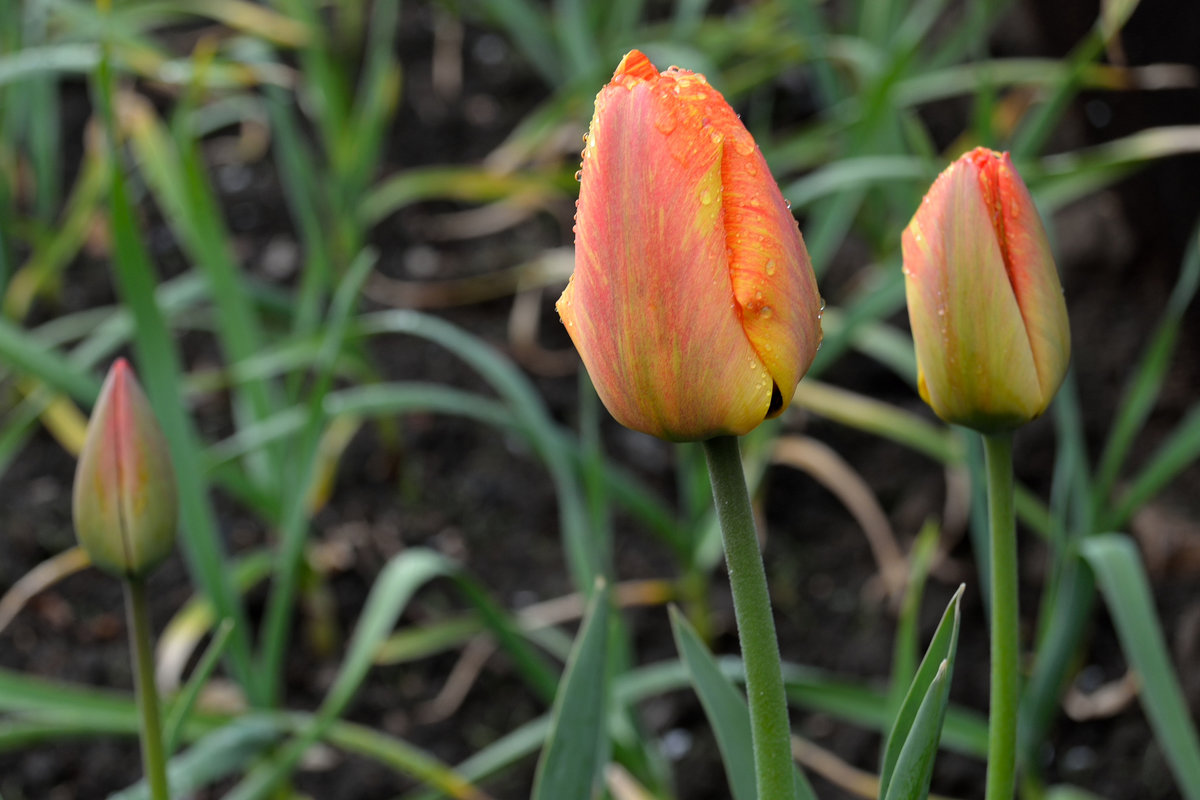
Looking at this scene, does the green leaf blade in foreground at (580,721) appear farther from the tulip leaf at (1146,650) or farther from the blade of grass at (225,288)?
the blade of grass at (225,288)

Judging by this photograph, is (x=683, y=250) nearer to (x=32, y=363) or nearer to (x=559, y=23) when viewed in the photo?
(x=32, y=363)

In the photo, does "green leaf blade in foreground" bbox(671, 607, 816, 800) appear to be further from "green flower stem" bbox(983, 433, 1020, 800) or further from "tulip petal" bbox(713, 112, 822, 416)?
"tulip petal" bbox(713, 112, 822, 416)

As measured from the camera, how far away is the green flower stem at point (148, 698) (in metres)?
0.57

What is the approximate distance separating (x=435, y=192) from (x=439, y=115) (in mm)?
406

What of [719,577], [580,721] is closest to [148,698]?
[580,721]

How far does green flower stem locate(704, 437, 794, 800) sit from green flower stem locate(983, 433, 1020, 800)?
0.38ft

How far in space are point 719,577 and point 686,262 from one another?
106 cm

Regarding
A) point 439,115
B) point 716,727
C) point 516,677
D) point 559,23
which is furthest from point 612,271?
point 439,115

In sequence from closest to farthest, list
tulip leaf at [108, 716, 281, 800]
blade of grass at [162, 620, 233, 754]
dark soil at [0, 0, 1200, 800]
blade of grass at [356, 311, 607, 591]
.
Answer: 1. blade of grass at [162, 620, 233, 754]
2. tulip leaf at [108, 716, 281, 800]
3. blade of grass at [356, 311, 607, 591]
4. dark soil at [0, 0, 1200, 800]

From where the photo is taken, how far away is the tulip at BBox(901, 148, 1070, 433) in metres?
0.44

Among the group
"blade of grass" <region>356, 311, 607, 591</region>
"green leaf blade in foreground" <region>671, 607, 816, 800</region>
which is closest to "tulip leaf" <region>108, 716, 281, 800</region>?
"blade of grass" <region>356, 311, 607, 591</region>

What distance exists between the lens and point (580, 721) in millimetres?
564

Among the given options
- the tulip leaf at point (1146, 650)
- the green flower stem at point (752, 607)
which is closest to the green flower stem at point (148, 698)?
the green flower stem at point (752, 607)

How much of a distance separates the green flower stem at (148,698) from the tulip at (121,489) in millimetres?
14
